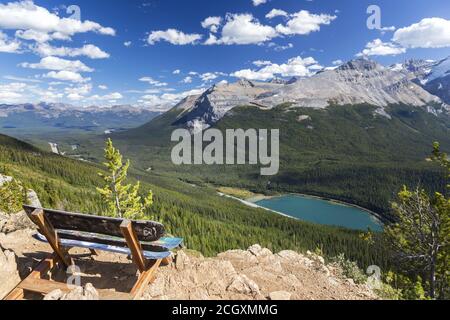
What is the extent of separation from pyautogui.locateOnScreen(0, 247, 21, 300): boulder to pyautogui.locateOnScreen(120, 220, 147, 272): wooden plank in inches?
180

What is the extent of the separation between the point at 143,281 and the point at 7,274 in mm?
5010

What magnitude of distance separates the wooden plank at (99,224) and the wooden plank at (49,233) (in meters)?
0.17

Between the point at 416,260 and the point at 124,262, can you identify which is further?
the point at 416,260

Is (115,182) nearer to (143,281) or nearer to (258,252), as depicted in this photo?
(258,252)

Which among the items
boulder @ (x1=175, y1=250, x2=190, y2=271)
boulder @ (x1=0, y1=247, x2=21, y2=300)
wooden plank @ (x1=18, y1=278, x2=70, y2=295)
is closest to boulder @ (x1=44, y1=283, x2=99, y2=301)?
wooden plank @ (x1=18, y1=278, x2=70, y2=295)

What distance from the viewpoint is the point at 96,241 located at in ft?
40.7

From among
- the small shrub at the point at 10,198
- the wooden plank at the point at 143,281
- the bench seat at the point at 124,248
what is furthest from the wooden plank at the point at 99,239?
the small shrub at the point at 10,198

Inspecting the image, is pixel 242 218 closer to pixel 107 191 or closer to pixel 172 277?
pixel 107 191

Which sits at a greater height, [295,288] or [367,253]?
[295,288]

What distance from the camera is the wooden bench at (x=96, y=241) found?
34.5 feet
